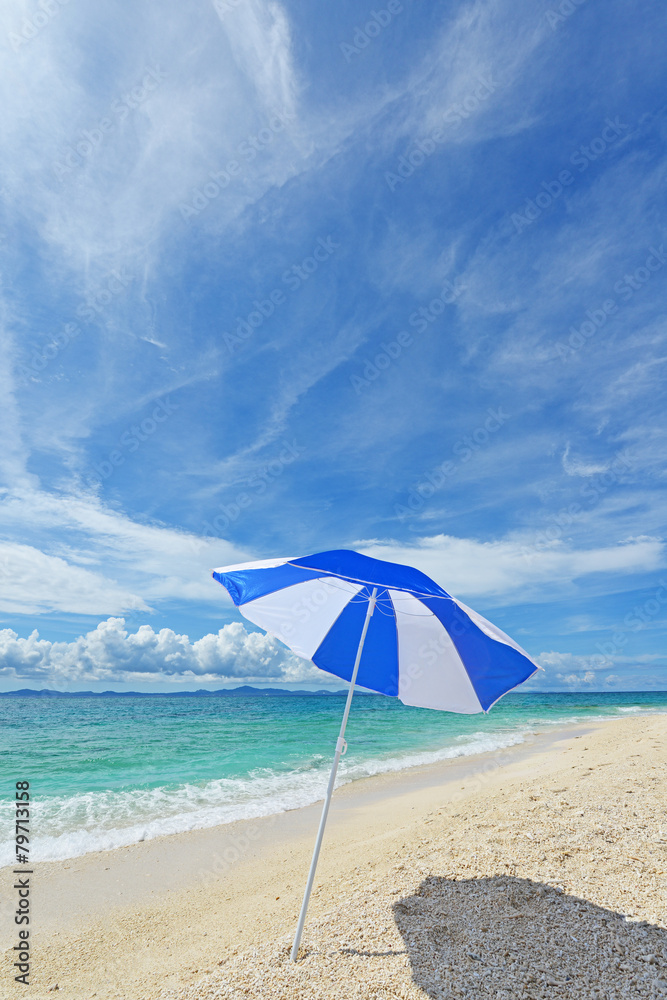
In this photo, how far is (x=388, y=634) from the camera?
482cm

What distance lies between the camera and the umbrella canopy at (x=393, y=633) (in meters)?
4.29

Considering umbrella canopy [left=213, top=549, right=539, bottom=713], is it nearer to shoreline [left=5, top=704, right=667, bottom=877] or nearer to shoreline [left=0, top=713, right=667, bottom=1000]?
shoreline [left=0, top=713, right=667, bottom=1000]

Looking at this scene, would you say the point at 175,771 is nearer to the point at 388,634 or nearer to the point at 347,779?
the point at 347,779

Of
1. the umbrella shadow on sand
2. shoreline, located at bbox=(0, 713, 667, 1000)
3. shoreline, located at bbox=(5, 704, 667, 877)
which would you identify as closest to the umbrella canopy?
the umbrella shadow on sand

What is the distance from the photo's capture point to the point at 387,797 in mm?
10711

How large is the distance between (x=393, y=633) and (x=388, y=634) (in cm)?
5

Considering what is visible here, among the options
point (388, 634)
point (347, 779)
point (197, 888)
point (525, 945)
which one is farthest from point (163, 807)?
point (525, 945)

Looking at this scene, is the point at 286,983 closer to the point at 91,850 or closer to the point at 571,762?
the point at 91,850

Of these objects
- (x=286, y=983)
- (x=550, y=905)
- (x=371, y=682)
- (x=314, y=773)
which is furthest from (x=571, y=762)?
(x=286, y=983)

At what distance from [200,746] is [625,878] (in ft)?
59.1

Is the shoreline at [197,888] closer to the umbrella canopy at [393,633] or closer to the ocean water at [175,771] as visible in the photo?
the ocean water at [175,771]

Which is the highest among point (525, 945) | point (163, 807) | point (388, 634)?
point (388, 634)

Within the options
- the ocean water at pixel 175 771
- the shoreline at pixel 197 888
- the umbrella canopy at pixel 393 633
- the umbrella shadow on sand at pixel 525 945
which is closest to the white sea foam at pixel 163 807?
the ocean water at pixel 175 771

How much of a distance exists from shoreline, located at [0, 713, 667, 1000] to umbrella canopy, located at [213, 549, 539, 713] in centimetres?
217
